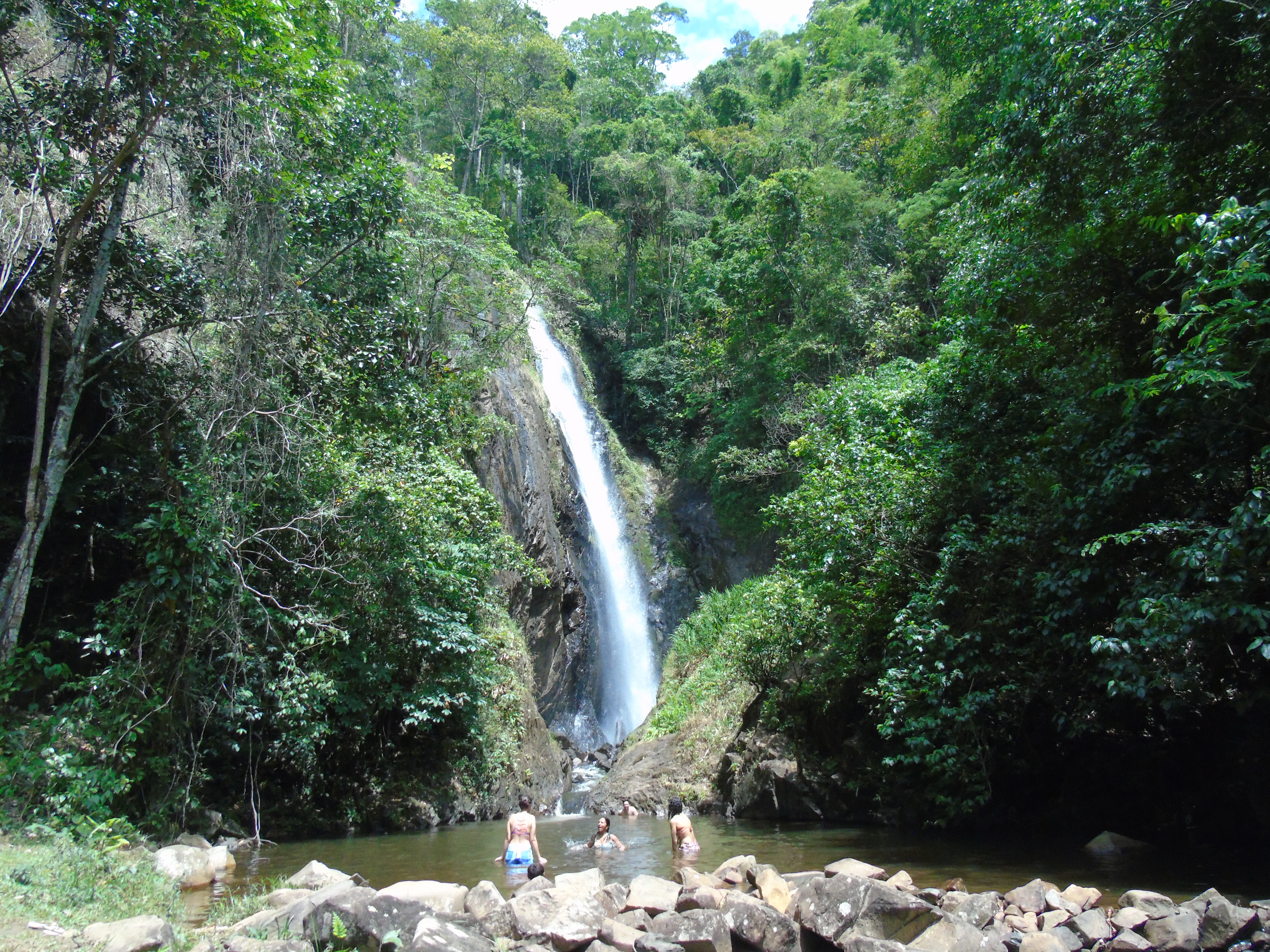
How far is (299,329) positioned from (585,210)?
87.2 feet

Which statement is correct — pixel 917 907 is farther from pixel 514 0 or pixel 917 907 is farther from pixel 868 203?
pixel 514 0

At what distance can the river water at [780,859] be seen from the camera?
6340 millimetres

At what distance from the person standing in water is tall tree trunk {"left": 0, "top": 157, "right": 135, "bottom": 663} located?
192 inches

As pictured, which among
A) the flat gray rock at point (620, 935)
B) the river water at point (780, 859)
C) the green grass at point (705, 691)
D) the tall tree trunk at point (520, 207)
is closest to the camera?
the flat gray rock at point (620, 935)

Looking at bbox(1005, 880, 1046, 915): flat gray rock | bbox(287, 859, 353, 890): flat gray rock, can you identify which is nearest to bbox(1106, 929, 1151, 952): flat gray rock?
bbox(1005, 880, 1046, 915): flat gray rock

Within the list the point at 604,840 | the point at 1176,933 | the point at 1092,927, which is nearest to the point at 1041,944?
the point at 1092,927

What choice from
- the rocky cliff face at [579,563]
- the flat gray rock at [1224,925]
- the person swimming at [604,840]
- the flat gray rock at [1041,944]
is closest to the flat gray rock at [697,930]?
the flat gray rock at [1041,944]

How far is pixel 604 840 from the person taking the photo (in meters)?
8.89

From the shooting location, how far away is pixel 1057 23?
7758 mm

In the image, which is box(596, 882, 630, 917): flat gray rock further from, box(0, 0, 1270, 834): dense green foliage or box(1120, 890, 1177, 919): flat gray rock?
box(0, 0, 1270, 834): dense green foliage

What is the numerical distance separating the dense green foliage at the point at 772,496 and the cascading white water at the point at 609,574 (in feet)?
25.4

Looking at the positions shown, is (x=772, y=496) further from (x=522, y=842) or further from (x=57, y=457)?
(x=57, y=457)

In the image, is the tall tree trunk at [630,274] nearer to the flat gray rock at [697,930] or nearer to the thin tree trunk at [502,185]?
the thin tree trunk at [502,185]

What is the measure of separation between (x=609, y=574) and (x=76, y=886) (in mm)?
17569
